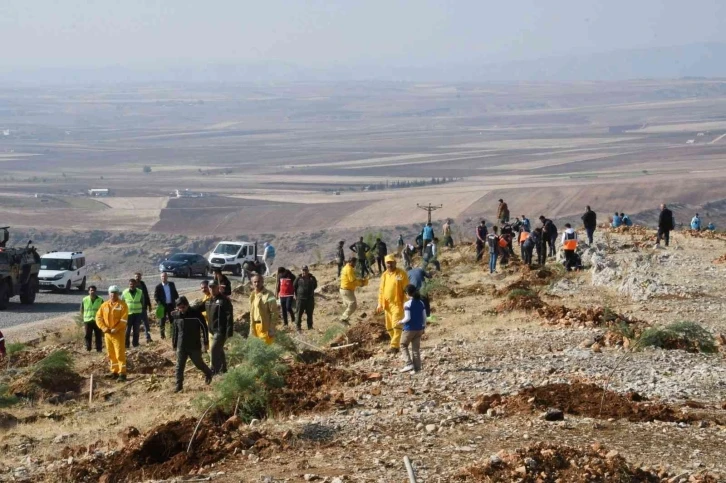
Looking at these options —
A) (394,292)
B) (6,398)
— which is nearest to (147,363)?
(6,398)

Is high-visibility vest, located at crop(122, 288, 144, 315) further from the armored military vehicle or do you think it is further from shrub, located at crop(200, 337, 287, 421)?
the armored military vehicle

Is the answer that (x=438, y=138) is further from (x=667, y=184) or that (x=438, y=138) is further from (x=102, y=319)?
(x=102, y=319)

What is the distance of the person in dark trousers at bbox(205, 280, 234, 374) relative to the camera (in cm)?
1528

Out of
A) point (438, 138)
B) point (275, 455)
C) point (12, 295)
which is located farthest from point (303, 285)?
point (438, 138)

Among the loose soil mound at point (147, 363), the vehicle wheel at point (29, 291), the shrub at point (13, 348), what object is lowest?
the vehicle wheel at point (29, 291)

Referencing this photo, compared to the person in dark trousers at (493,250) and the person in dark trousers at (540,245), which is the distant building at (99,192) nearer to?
the person in dark trousers at (493,250)

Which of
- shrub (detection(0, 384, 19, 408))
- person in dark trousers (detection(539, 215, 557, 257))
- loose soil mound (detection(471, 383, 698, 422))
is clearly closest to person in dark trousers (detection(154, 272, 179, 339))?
shrub (detection(0, 384, 19, 408))

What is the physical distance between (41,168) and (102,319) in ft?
470

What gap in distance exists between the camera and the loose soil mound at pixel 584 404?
11609 mm

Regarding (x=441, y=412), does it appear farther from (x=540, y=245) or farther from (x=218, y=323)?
(x=540, y=245)

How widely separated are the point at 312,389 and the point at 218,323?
6.48 ft

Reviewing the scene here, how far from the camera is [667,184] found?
101 metres

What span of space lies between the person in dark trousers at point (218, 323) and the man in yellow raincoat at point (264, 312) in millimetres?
372

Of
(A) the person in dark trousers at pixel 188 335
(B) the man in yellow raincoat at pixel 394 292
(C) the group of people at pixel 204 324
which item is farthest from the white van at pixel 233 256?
(A) the person in dark trousers at pixel 188 335
